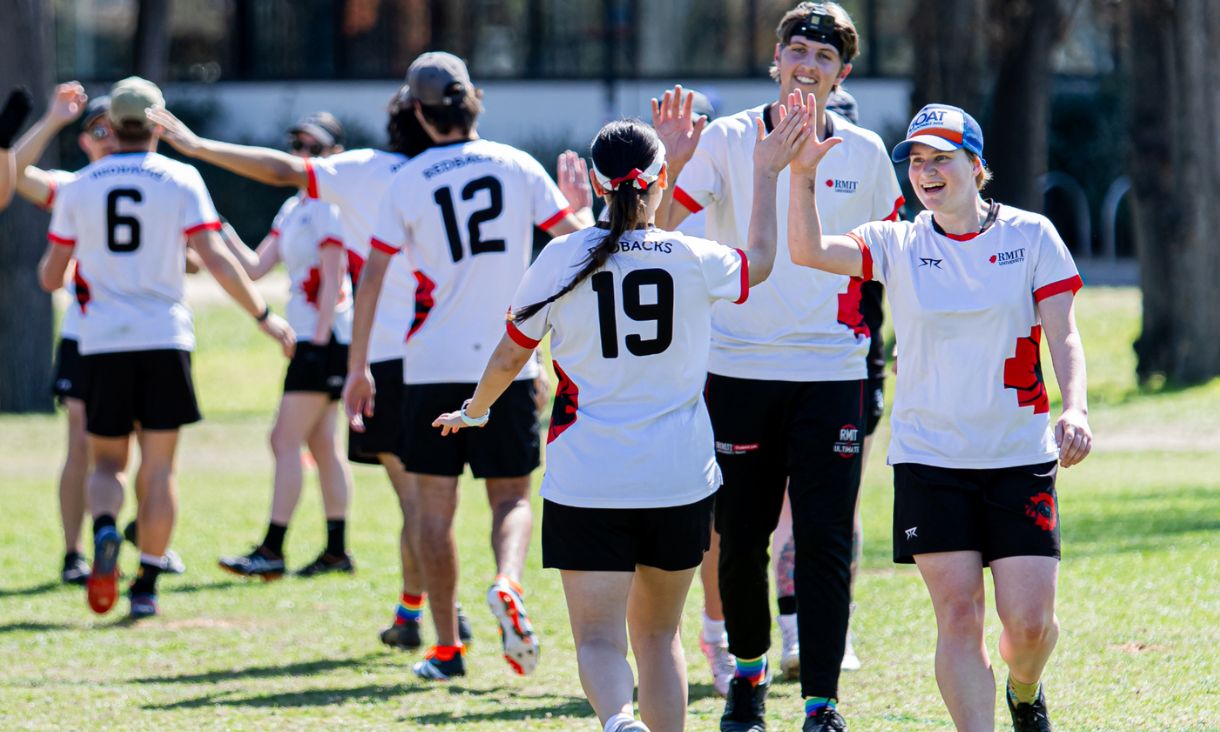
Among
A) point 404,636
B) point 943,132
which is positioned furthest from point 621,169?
point 404,636

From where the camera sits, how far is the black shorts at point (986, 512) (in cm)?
493

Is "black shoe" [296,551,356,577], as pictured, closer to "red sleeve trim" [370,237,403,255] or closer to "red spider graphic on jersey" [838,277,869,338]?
"red sleeve trim" [370,237,403,255]

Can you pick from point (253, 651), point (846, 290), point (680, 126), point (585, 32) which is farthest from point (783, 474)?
point (585, 32)

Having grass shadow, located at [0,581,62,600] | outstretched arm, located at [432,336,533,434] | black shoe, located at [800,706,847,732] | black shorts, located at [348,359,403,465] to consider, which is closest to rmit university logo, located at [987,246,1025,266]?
outstretched arm, located at [432,336,533,434]

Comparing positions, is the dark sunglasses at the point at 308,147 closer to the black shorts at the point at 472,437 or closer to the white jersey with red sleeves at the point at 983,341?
the black shorts at the point at 472,437

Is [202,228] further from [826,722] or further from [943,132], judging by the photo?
[943,132]

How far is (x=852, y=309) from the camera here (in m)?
5.99

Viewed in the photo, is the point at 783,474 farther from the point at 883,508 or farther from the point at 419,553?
the point at 883,508

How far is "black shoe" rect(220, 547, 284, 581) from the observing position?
31.5 feet

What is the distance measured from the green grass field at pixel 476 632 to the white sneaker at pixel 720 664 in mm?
81

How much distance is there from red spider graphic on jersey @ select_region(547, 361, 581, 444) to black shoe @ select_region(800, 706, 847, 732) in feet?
4.31

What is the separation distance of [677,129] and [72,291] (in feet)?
15.5

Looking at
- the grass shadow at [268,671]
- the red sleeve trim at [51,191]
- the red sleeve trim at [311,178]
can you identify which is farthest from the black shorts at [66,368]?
the grass shadow at [268,671]

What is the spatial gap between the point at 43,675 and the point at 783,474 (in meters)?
3.30
